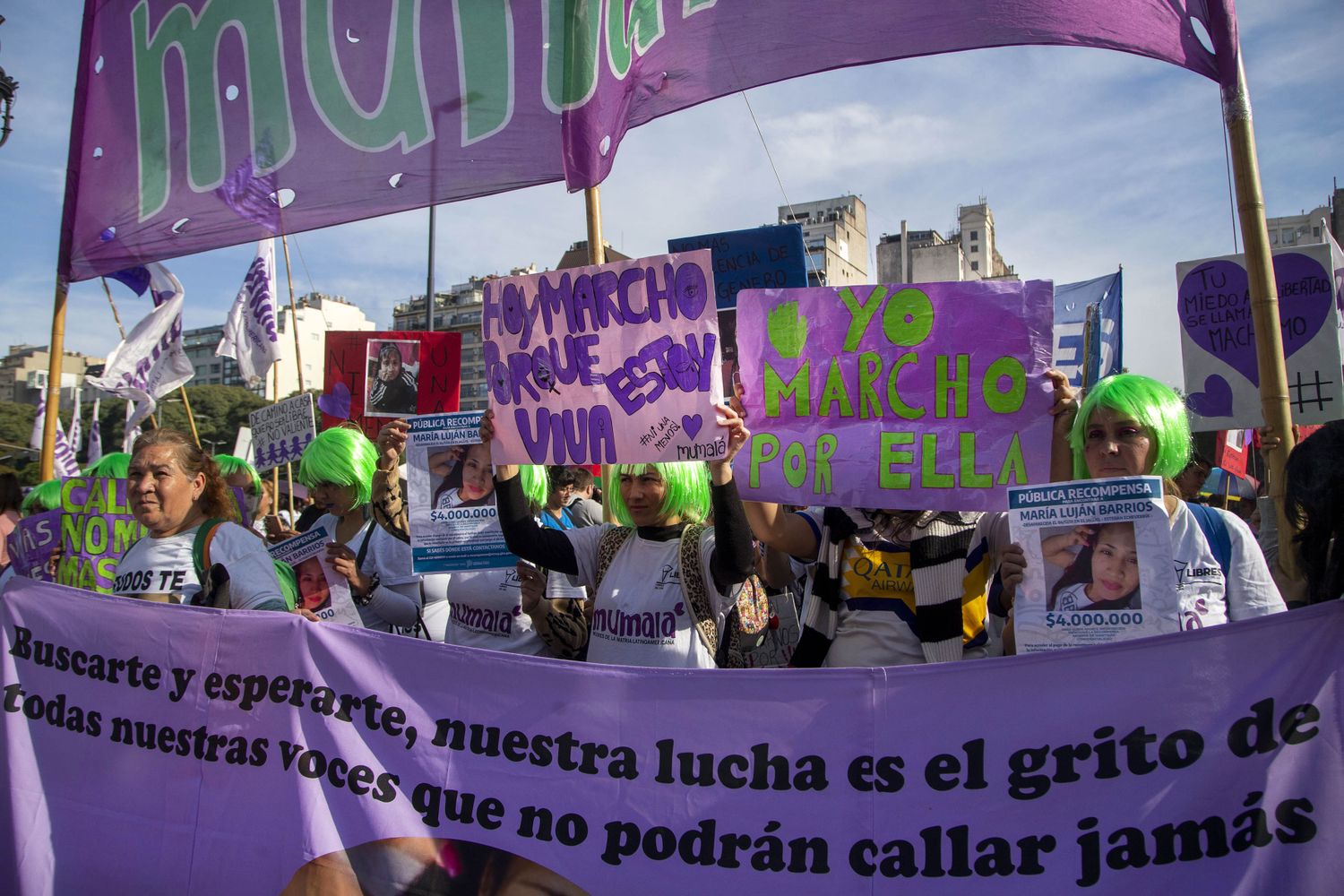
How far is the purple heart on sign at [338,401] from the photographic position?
18.9 feet

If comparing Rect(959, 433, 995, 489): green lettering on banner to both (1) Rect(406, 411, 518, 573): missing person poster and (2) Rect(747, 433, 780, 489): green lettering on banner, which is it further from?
(1) Rect(406, 411, 518, 573): missing person poster

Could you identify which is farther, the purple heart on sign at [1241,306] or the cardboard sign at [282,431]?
the cardboard sign at [282,431]

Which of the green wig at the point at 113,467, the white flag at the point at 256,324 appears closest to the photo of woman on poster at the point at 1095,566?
the green wig at the point at 113,467

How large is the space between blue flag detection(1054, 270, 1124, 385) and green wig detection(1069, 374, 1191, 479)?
5.60m

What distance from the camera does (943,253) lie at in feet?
218

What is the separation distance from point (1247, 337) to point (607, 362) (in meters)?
4.06

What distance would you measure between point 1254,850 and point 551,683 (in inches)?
62.2

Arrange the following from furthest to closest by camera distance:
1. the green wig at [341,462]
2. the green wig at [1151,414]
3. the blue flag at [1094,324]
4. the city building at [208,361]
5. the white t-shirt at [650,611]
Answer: the city building at [208,361], the blue flag at [1094,324], the green wig at [341,462], the white t-shirt at [650,611], the green wig at [1151,414]

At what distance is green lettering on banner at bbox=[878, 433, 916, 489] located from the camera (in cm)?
293

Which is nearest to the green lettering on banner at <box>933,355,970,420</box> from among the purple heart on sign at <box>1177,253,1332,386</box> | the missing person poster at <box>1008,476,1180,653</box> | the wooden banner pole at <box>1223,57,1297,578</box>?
the missing person poster at <box>1008,476,1180,653</box>

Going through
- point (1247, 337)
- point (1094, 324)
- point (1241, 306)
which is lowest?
point (1247, 337)

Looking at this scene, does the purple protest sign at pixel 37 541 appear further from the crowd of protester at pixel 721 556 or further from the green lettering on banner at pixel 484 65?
the green lettering on banner at pixel 484 65

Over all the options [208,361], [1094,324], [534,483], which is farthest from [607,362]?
[208,361]

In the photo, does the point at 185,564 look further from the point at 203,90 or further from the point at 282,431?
the point at 282,431
